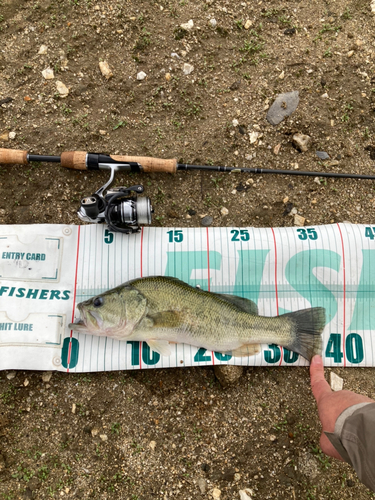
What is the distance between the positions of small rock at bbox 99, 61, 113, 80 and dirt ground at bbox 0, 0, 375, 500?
0.05m

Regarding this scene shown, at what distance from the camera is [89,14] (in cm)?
350

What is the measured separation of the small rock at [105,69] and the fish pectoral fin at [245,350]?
10.6 ft

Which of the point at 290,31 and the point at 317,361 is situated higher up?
the point at 290,31

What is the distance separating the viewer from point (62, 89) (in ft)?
11.3

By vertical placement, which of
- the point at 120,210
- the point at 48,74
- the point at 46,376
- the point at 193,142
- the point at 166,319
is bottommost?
the point at 46,376

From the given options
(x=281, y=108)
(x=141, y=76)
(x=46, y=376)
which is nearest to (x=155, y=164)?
(x=141, y=76)

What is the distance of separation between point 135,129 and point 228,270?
1852mm

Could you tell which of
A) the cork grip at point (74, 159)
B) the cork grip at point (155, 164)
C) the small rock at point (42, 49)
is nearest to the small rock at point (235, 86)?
the cork grip at point (155, 164)

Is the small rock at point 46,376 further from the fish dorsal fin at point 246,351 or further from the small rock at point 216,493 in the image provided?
the small rock at point 216,493

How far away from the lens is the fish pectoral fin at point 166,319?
9.52 ft

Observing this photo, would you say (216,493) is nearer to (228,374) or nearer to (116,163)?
(228,374)

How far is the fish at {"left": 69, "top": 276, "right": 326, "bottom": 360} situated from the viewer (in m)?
2.86

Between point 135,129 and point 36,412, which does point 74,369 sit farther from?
point 135,129

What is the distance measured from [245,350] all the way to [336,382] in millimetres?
1011
